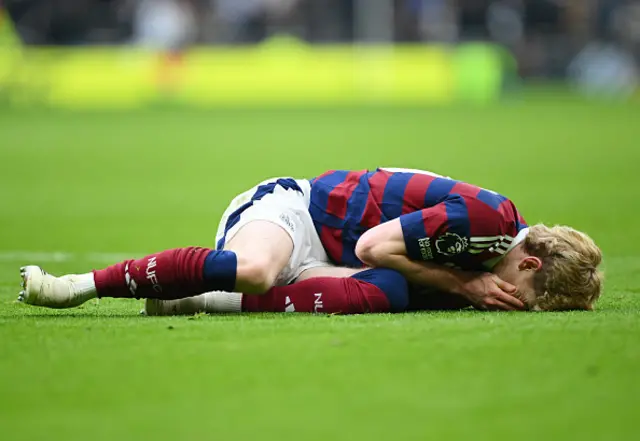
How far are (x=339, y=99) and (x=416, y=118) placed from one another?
5.55 m

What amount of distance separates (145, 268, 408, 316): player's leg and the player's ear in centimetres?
55

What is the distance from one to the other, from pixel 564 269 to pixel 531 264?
6.0 inches

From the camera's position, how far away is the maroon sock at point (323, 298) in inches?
221

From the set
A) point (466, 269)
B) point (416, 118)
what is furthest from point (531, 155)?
point (466, 269)

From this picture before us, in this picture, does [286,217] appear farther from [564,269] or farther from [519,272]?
[564,269]

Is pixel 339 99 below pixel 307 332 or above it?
below

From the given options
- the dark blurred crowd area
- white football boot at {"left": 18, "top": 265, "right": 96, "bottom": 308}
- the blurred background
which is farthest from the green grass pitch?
the dark blurred crowd area

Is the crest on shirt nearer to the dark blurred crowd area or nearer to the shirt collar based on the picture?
the shirt collar

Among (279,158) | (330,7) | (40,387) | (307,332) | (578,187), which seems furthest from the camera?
(330,7)

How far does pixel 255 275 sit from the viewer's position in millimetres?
5344

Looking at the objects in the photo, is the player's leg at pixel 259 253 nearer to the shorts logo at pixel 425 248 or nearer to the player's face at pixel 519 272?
the shorts logo at pixel 425 248

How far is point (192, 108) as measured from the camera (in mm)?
28453

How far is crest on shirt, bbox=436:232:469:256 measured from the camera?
541 centimetres

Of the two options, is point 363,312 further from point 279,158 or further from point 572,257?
point 279,158
